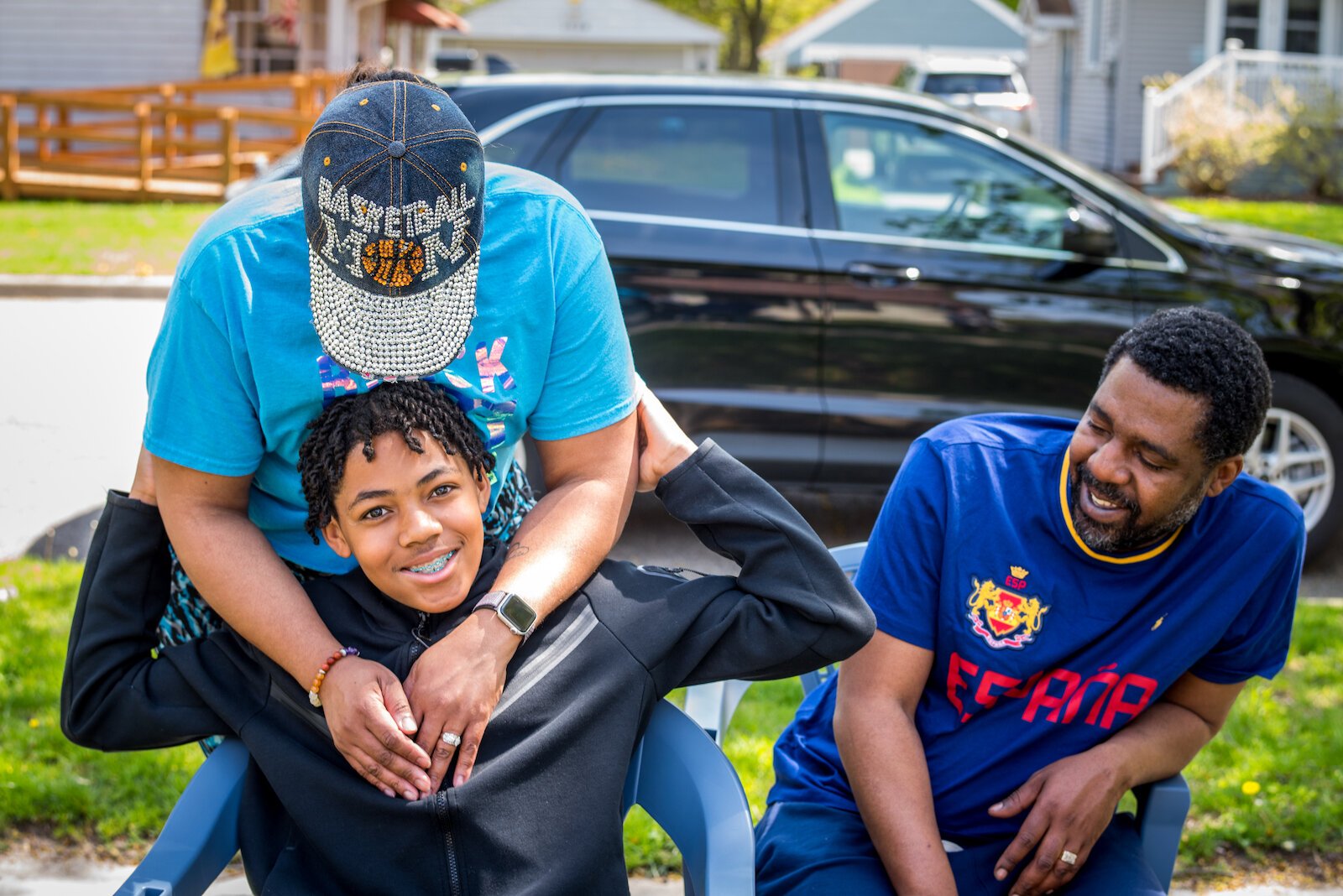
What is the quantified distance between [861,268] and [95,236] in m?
10.8

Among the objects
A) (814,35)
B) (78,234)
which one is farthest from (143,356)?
(814,35)

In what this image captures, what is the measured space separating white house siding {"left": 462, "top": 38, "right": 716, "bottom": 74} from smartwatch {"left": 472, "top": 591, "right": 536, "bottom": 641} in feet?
132

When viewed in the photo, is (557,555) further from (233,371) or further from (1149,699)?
(1149,699)

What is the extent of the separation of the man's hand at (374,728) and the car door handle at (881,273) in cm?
379

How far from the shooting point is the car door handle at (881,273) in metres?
5.41

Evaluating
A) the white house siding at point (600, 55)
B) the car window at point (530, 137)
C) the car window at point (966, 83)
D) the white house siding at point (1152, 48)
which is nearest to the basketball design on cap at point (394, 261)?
the car window at point (530, 137)

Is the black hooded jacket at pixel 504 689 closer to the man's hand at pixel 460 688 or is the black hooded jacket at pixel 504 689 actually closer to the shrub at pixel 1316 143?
the man's hand at pixel 460 688

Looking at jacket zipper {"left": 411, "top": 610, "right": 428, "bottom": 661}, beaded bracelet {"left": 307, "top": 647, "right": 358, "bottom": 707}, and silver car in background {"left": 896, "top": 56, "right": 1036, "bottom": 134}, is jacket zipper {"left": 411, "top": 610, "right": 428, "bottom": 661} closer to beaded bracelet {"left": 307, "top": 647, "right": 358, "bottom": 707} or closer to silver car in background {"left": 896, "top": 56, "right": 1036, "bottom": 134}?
beaded bracelet {"left": 307, "top": 647, "right": 358, "bottom": 707}

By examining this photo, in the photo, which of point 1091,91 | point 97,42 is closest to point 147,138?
point 97,42

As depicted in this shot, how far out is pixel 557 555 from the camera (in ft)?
6.77

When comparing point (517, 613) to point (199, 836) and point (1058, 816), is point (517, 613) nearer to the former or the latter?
point (199, 836)

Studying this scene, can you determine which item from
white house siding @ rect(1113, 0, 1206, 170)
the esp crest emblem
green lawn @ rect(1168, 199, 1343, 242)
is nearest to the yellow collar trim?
the esp crest emblem

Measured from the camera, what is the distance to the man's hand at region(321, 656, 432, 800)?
190 cm

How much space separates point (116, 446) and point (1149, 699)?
5.85 m
